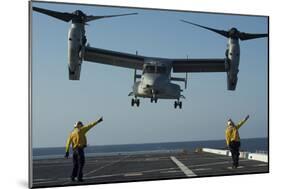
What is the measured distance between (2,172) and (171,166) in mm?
3810

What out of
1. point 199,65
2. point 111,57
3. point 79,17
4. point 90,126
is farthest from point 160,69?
point 90,126

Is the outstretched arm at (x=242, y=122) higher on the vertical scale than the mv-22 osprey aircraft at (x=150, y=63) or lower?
lower

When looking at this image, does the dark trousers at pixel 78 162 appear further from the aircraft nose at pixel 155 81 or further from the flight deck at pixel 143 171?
the aircraft nose at pixel 155 81

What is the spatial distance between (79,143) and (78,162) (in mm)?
370

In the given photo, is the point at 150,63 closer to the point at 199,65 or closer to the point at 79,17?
the point at 199,65

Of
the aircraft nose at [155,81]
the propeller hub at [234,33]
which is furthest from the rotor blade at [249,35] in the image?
the aircraft nose at [155,81]

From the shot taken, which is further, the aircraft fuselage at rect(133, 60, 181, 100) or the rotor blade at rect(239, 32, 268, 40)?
the rotor blade at rect(239, 32, 268, 40)

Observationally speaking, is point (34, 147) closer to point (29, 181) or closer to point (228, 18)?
point (29, 181)

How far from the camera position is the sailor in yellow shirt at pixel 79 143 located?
9.48 m

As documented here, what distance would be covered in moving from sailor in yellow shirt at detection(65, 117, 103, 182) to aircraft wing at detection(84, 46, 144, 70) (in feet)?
4.38

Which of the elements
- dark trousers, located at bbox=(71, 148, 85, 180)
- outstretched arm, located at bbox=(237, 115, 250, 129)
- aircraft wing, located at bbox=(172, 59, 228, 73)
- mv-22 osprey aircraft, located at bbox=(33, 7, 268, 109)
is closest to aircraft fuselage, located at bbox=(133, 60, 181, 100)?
mv-22 osprey aircraft, located at bbox=(33, 7, 268, 109)

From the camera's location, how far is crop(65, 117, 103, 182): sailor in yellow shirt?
31.1 feet

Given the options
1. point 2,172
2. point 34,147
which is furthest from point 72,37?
point 2,172

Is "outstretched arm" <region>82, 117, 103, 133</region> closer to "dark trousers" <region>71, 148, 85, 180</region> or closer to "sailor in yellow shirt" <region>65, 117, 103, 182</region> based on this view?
"sailor in yellow shirt" <region>65, 117, 103, 182</region>
